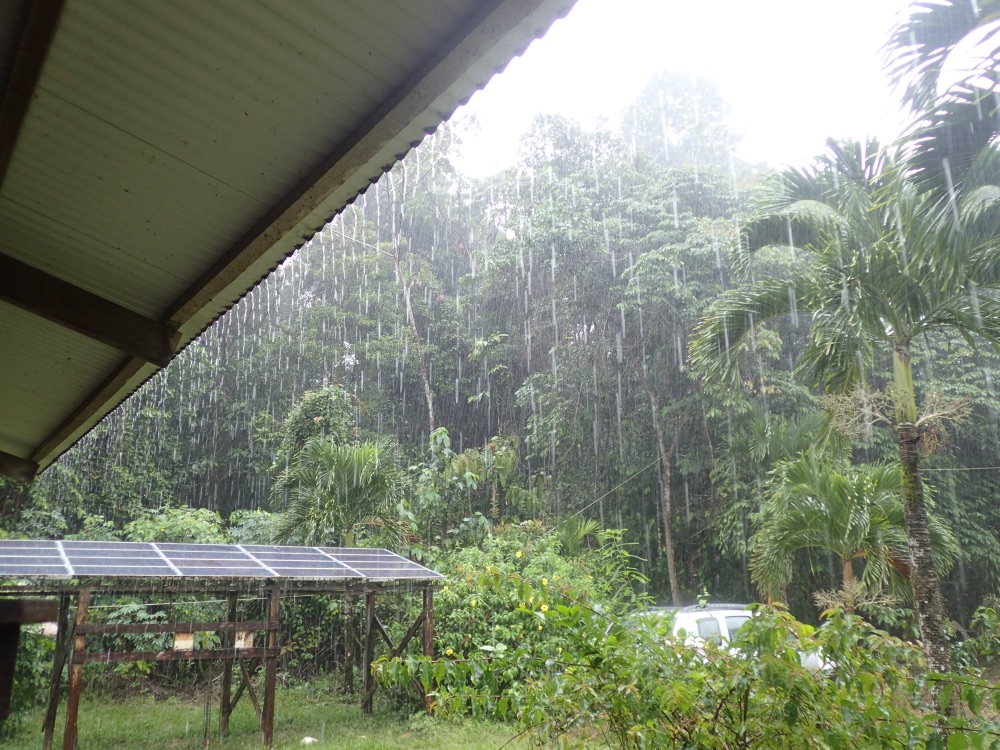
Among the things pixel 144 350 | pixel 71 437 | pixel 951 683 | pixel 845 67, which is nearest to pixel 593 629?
pixel 951 683

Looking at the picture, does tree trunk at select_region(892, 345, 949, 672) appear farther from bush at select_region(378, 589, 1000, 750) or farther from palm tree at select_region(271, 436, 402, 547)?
palm tree at select_region(271, 436, 402, 547)

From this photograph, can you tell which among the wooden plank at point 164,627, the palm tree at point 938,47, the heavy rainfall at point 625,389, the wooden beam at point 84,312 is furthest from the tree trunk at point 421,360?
the wooden beam at point 84,312

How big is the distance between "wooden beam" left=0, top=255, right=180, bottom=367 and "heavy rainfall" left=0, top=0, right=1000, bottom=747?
5.18 ft

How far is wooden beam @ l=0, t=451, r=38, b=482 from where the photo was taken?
17.1 ft

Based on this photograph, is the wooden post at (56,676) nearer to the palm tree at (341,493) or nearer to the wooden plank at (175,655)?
the wooden plank at (175,655)

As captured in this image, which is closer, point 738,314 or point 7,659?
point 7,659

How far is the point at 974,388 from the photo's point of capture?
1341 centimetres

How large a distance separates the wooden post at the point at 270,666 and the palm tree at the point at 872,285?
4738mm

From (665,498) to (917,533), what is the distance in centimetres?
916

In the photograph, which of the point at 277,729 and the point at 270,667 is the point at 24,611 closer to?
the point at 270,667

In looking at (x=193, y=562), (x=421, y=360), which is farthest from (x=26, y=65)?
(x=421, y=360)

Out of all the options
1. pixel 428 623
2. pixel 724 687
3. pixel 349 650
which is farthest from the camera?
pixel 349 650

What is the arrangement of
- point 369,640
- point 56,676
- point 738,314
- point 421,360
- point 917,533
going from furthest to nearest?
1. point 421,360
2. point 369,640
3. point 56,676
4. point 738,314
5. point 917,533

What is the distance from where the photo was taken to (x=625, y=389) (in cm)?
1612
